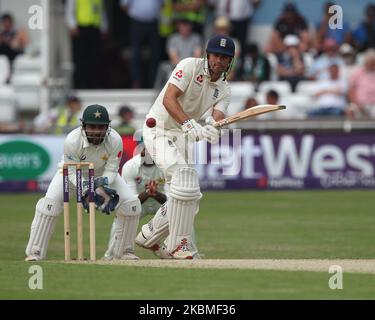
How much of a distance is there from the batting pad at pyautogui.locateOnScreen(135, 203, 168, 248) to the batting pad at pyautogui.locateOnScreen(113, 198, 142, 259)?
0.39 feet

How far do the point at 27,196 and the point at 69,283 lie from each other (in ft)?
31.7

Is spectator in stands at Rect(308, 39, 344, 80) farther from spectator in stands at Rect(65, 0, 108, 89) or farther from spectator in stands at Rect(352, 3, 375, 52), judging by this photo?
spectator in stands at Rect(65, 0, 108, 89)

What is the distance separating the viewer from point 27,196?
60.4 ft

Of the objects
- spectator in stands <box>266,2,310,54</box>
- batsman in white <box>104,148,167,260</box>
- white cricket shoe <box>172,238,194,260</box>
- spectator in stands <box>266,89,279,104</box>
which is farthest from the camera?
spectator in stands <box>266,2,310,54</box>

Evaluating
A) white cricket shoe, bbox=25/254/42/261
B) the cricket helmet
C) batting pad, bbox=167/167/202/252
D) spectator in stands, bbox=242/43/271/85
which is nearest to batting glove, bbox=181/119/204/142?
batting pad, bbox=167/167/202/252

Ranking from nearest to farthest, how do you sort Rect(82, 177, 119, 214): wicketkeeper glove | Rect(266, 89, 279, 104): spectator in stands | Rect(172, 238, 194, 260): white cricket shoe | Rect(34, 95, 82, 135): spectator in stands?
Rect(82, 177, 119, 214): wicketkeeper glove → Rect(172, 238, 194, 260): white cricket shoe → Rect(266, 89, 279, 104): spectator in stands → Rect(34, 95, 82, 135): spectator in stands

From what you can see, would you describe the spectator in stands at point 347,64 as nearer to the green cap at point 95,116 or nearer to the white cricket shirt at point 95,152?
the white cricket shirt at point 95,152

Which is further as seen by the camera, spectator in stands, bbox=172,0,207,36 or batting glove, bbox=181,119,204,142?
spectator in stands, bbox=172,0,207,36

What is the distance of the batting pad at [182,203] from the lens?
10.3m

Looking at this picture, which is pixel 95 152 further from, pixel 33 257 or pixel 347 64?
pixel 347 64

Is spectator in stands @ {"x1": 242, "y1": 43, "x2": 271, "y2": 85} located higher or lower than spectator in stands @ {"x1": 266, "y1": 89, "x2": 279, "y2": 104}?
higher

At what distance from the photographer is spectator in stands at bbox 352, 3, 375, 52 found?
832 inches

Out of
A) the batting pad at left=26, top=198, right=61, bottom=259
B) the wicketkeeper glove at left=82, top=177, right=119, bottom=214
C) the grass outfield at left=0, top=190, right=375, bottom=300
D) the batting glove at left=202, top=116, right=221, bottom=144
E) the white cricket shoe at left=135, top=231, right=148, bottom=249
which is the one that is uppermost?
the batting glove at left=202, top=116, right=221, bottom=144

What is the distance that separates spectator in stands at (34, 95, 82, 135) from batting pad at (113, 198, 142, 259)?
7975 millimetres
